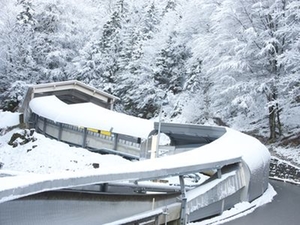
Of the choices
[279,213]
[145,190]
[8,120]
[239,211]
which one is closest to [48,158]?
[145,190]

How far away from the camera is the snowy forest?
18734mm

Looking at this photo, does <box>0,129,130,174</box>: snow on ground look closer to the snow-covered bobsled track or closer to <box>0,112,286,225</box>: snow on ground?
<box>0,112,286,225</box>: snow on ground

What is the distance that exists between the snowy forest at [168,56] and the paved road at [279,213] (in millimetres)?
7811

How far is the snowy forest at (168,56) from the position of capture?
18.7m

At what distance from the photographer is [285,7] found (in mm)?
17547

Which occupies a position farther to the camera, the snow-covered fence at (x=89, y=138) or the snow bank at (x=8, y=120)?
the snow bank at (x=8, y=120)

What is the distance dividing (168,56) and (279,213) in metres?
26.5

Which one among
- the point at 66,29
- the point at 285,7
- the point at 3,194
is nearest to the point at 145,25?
the point at 66,29

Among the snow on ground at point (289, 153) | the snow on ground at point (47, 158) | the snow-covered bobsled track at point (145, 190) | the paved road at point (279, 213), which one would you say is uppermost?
the snow-covered bobsled track at point (145, 190)

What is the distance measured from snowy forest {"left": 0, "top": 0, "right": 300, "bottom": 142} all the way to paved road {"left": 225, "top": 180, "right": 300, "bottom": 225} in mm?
7811

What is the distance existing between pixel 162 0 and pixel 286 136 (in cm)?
4039

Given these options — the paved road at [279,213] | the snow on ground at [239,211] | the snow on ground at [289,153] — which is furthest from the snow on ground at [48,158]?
the paved road at [279,213]

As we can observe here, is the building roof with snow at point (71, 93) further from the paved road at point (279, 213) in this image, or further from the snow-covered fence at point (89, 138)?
the paved road at point (279, 213)

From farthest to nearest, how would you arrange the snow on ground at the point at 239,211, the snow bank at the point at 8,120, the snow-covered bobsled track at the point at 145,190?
the snow bank at the point at 8,120
the snow on ground at the point at 239,211
the snow-covered bobsled track at the point at 145,190
